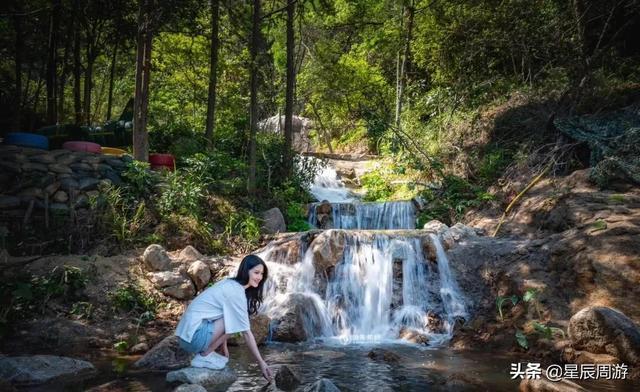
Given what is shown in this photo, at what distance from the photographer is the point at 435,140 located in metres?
15.0

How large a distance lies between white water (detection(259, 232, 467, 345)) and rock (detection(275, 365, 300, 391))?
8.98 ft

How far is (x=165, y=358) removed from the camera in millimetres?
5824

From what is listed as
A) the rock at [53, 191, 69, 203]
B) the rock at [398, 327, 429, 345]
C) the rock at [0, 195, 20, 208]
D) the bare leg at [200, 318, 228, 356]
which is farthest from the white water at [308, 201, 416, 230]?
the bare leg at [200, 318, 228, 356]

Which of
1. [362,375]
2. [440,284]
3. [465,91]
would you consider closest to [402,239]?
[440,284]

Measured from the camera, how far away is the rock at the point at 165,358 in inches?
226

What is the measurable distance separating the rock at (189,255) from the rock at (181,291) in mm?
532

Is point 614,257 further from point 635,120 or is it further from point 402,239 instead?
point 635,120

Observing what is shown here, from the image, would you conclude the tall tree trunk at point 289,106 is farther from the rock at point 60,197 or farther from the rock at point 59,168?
the rock at point 60,197

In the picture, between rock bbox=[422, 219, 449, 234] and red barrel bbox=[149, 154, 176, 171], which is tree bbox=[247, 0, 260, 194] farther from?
rock bbox=[422, 219, 449, 234]

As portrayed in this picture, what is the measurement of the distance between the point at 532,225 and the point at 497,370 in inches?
182

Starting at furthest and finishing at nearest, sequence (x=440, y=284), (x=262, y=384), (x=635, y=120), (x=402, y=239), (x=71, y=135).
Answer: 1. (x=71, y=135)
2. (x=635, y=120)
3. (x=402, y=239)
4. (x=440, y=284)
5. (x=262, y=384)

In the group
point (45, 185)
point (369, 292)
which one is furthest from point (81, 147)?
point (369, 292)

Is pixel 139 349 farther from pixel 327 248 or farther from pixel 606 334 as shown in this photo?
pixel 606 334


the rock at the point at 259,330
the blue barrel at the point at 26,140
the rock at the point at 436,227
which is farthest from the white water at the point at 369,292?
the blue barrel at the point at 26,140
